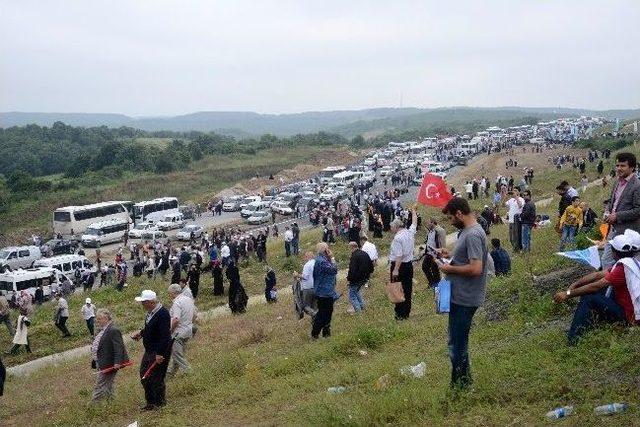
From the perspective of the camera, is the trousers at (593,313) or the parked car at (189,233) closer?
the trousers at (593,313)

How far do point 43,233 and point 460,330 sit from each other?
51873 mm

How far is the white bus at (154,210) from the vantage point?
50.2 m

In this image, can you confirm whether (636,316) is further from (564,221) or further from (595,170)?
(595,170)

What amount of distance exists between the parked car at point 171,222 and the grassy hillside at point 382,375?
113 ft

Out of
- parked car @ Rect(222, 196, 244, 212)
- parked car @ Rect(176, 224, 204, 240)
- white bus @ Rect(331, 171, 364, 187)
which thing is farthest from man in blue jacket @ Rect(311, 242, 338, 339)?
white bus @ Rect(331, 171, 364, 187)

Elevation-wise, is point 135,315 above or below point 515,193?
below

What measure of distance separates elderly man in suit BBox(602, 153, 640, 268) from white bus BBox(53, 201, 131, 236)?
45286 mm

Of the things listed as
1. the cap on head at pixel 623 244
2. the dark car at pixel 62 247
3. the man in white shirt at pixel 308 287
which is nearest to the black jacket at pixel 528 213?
the man in white shirt at pixel 308 287

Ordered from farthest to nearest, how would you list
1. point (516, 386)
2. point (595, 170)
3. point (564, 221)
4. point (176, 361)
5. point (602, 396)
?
1. point (595, 170)
2. point (564, 221)
3. point (176, 361)
4. point (516, 386)
5. point (602, 396)

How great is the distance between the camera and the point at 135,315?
2006cm

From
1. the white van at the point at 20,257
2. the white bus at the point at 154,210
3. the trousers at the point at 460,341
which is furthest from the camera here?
the white bus at the point at 154,210

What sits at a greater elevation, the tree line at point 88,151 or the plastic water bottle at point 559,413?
the plastic water bottle at point 559,413

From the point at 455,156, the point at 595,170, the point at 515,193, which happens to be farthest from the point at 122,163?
the point at 515,193

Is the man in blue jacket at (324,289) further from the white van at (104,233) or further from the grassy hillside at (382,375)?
the white van at (104,233)
